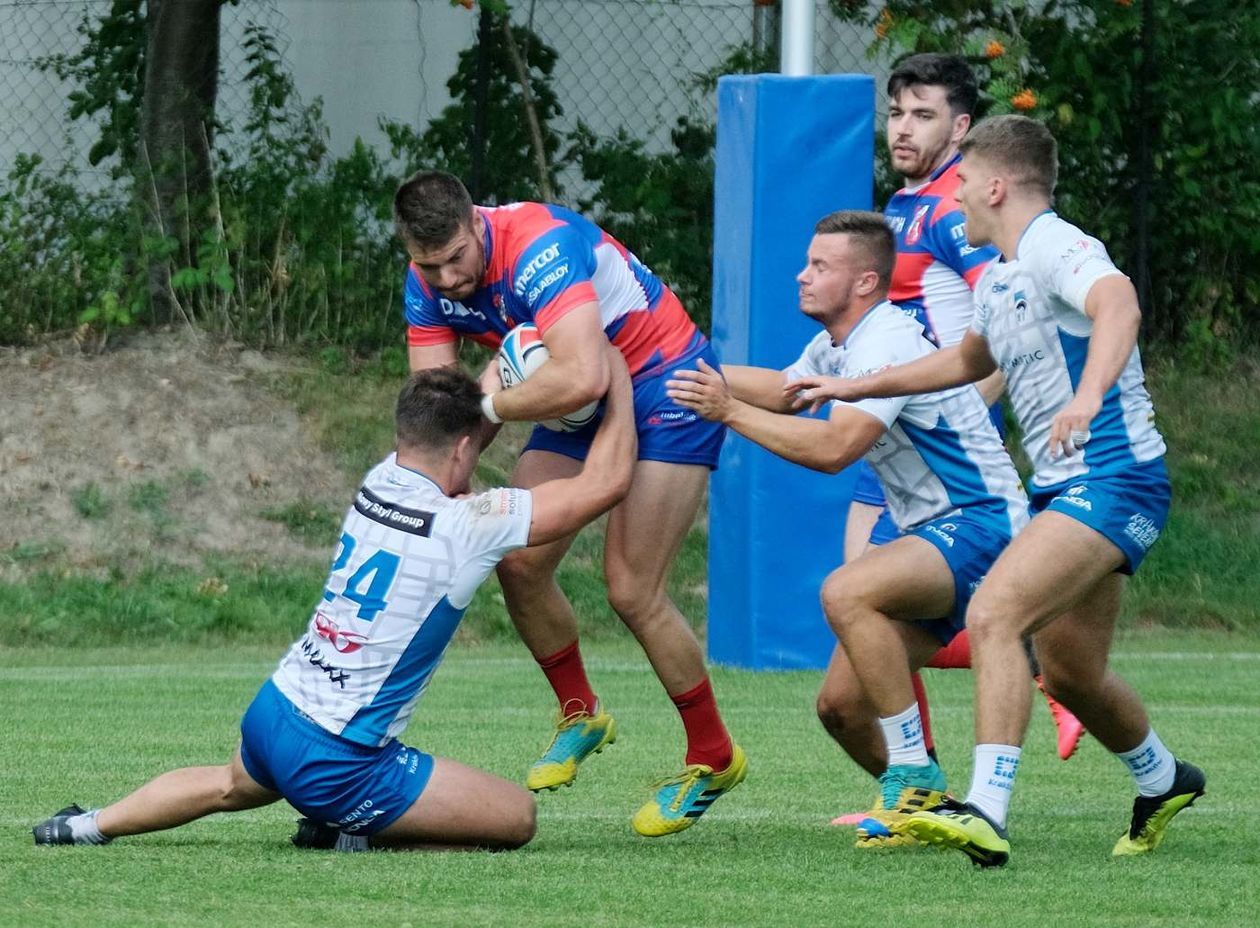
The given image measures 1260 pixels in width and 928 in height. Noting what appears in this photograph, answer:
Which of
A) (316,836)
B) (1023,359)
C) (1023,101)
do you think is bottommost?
(316,836)

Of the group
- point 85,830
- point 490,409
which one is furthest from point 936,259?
point 85,830

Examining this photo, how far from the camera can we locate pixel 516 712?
8.17 m

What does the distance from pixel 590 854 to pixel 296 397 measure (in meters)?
8.63

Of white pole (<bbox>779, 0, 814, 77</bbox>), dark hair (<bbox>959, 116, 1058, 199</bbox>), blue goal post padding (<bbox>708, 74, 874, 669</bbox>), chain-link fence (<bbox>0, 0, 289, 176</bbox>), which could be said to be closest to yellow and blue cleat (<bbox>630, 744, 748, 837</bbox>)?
dark hair (<bbox>959, 116, 1058, 199</bbox>)

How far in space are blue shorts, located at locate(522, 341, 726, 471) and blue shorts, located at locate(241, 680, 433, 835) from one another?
123 centimetres

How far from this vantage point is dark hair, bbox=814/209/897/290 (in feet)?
17.7

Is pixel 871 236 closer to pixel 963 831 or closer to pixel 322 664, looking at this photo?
pixel 963 831

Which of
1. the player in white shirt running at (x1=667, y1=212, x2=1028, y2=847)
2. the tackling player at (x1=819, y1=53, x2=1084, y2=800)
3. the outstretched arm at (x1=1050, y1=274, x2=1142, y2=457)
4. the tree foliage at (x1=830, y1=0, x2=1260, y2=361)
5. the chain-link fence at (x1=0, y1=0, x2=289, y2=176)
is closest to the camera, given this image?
the outstretched arm at (x1=1050, y1=274, x2=1142, y2=457)

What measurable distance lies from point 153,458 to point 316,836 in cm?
784

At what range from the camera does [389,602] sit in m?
4.82

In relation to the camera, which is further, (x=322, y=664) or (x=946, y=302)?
(x=946, y=302)

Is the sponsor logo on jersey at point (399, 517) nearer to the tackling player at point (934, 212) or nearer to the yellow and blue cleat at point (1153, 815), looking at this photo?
the yellow and blue cleat at point (1153, 815)

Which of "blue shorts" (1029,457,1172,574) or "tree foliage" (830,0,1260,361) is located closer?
"blue shorts" (1029,457,1172,574)

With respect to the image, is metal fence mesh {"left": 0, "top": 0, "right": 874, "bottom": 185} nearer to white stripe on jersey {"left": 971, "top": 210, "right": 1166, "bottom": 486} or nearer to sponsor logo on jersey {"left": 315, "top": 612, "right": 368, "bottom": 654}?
white stripe on jersey {"left": 971, "top": 210, "right": 1166, "bottom": 486}
